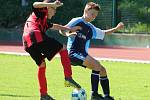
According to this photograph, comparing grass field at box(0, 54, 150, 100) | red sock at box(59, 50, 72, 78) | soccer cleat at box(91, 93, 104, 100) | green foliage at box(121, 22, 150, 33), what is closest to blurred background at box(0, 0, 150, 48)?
green foliage at box(121, 22, 150, 33)

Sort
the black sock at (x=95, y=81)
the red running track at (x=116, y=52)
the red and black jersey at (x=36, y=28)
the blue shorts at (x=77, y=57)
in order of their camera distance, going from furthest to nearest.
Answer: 1. the red running track at (x=116, y=52)
2. the black sock at (x=95, y=81)
3. the blue shorts at (x=77, y=57)
4. the red and black jersey at (x=36, y=28)

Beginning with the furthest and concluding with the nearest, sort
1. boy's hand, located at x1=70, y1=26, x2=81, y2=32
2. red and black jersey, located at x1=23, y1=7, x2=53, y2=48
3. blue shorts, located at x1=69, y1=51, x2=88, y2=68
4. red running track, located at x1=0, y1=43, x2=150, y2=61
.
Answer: red running track, located at x1=0, y1=43, x2=150, y2=61 → blue shorts, located at x1=69, y1=51, x2=88, y2=68 → boy's hand, located at x1=70, y1=26, x2=81, y2=32 → red and black jersey, located at x1=23, y1=7, x2=53, y2=48

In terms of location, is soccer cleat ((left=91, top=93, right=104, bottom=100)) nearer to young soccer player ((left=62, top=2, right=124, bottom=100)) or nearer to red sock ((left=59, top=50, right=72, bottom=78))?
young soccer player ((left=62, top=2, right=124, bottom=100))

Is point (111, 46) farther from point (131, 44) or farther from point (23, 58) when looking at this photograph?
point (23, 58)

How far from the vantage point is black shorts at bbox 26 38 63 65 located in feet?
29.5

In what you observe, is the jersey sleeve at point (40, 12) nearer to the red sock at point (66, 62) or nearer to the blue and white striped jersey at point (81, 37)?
the red sock at point (66, 62)

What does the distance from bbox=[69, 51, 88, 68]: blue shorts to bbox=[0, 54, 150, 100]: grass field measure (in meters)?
0.85

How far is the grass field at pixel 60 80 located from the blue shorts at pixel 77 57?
0.85 m

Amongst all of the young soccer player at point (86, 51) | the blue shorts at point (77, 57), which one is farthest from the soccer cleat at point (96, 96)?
the blue shorts at point (77, 57)

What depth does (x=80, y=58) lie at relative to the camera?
9.66m

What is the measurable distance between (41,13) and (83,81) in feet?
15.7

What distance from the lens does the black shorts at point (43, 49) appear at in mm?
8984

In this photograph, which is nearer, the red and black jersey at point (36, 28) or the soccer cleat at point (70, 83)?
the red and black jersey at point (36, 28)

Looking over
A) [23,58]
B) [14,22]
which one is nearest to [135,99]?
[23,58]
